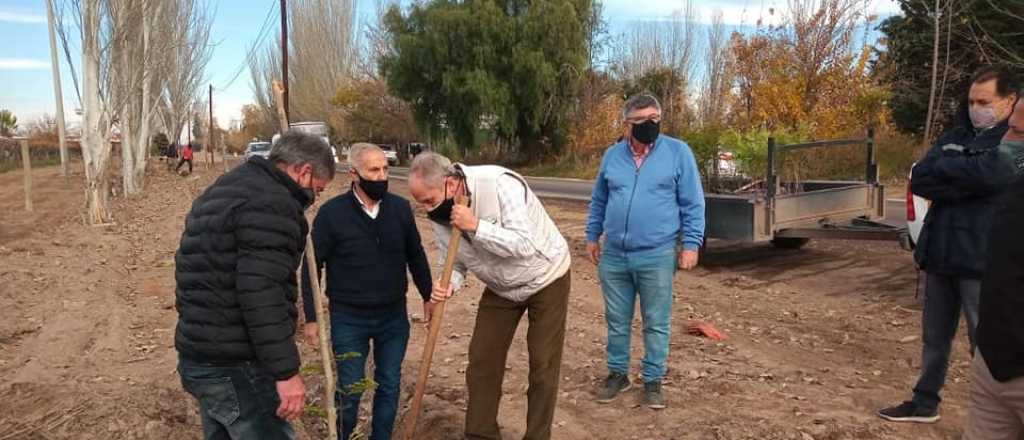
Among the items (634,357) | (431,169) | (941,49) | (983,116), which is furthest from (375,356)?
(941,49)

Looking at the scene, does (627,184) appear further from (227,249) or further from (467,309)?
(467,309)

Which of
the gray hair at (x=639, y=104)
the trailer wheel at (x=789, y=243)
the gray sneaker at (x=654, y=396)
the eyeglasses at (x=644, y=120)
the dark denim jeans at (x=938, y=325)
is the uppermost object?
the gray hair at (x=639, y=104)

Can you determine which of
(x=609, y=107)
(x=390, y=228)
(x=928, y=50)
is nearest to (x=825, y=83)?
(x=928, y=50)

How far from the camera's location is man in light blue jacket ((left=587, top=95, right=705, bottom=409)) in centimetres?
441

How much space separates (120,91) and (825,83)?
16.4m

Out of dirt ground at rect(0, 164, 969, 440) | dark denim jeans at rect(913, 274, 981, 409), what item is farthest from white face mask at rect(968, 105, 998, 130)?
dirt ground at rect(0, 164, 969, 440)

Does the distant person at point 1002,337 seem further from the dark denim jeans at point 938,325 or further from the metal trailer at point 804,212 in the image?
the metal trailer at point 804,212

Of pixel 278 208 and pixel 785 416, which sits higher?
pixel 278 208

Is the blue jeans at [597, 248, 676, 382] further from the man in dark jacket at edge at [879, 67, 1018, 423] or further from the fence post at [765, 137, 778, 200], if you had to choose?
the fence post at [765, 137, 778, 200]

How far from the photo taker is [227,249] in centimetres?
261

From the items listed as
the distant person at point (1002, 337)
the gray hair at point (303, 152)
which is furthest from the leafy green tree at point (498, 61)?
the distant person at point (1002, 337)

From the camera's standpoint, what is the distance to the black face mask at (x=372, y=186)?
3.80 metres

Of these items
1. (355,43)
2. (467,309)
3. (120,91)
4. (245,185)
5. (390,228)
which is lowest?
(467,309)

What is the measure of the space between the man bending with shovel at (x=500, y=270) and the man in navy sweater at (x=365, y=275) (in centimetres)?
27
